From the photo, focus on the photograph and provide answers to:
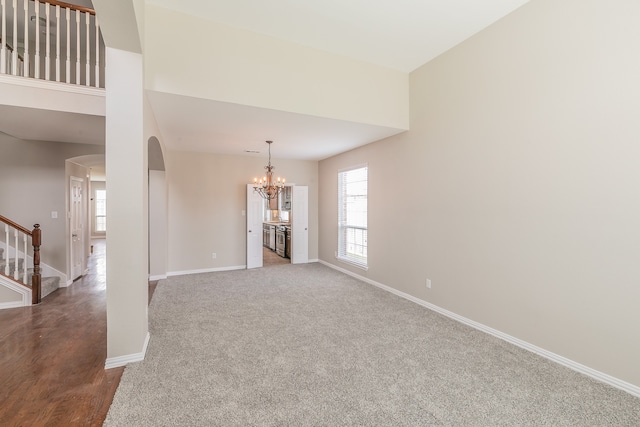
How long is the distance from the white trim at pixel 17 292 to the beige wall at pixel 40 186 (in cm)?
99

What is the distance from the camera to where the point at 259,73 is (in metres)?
3.21

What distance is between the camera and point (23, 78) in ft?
9.32

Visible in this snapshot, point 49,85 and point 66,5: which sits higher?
point 66,5

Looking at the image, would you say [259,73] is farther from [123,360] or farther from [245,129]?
[123,360]

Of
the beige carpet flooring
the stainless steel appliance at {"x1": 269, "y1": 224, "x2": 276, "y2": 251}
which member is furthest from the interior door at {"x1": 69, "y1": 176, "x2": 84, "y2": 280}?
the stainless steel appliance at {"x1": 269, "y1": 224, "x2": 276, "y2": 251}

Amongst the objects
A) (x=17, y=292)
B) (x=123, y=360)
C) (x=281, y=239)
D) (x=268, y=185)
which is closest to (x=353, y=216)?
(x=268, y=185)

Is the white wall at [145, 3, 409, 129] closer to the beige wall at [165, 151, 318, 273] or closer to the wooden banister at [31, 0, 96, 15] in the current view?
the wooden banister at [31, 0, 96, 15]

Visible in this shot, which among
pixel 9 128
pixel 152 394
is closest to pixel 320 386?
pixel 152 394

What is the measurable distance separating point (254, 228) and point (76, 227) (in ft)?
10.9

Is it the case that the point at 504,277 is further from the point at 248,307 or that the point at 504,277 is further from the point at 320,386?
the point at 248,307

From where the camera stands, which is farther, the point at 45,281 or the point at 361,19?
the point at 45,281

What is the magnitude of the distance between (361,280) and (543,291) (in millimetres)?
3071

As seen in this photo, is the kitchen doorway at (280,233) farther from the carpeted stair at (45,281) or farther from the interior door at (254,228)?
the carpeted stair at (45,281)

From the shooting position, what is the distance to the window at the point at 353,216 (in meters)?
5.63
